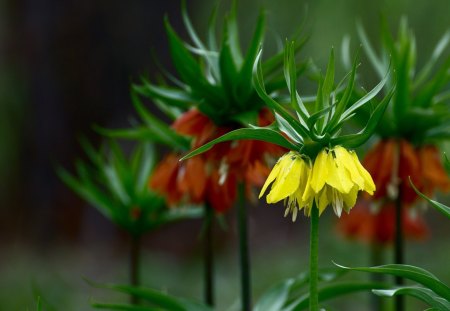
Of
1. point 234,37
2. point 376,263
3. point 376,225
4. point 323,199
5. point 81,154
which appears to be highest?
point 81,154

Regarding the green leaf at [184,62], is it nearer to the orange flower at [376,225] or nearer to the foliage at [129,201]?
the foliage at [129,201]

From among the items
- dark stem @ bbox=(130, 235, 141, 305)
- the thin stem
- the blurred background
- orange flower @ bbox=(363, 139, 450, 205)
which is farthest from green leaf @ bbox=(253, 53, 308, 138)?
the blurred background

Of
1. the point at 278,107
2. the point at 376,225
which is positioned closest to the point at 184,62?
the point at 278,107

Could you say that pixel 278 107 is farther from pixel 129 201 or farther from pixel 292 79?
pixel 129 201

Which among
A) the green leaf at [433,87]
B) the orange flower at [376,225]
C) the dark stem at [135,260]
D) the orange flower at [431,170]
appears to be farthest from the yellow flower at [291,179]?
the orange flower at [376,225]

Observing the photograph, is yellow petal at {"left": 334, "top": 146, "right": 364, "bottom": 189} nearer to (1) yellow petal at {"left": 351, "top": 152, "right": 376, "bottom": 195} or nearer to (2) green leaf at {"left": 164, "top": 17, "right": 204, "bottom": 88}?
(1) yellow petal at {"left": 351, "top": 152, "right": 376, "bottom": 195}

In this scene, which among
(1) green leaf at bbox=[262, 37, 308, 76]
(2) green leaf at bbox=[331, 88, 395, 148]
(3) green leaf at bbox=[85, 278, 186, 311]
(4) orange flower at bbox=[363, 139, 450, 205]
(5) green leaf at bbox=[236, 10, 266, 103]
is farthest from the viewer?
(4) orange flower at bbox=[363, 139, 450, 205]
